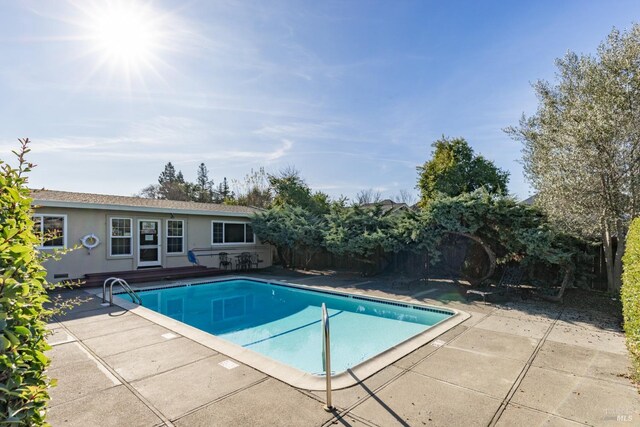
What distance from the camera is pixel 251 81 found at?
35.9ft

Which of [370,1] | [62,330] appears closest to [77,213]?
[62,330]

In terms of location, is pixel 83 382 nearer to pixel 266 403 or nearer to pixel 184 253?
pixel 266 403

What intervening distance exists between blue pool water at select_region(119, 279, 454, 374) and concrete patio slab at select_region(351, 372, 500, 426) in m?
1.93

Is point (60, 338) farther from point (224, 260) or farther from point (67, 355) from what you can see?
point (224, 260)

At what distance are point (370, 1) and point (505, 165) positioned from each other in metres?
16.6

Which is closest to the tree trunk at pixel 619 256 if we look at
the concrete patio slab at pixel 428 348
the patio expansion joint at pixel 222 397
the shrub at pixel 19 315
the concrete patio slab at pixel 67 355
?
the concrete patio slab at pixel 428 348

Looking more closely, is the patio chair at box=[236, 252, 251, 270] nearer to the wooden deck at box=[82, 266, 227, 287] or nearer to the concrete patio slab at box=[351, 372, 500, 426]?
the wooden deck at box=[82, 266, 227, 287]

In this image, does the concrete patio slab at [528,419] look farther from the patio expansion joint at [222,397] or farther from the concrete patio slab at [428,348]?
the patio expansion joint at [222,397]

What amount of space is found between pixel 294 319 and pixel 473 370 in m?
5.18

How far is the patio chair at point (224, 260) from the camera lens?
623 inches

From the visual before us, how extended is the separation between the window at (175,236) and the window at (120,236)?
1.57 metres

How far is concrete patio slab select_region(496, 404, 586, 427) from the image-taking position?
11.0 feet

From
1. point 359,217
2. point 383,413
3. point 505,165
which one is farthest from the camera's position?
point 505,165

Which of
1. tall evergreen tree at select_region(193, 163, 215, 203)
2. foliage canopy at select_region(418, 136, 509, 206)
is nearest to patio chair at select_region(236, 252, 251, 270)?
foliage canopy at select_region(418, 136, 509, 206)
